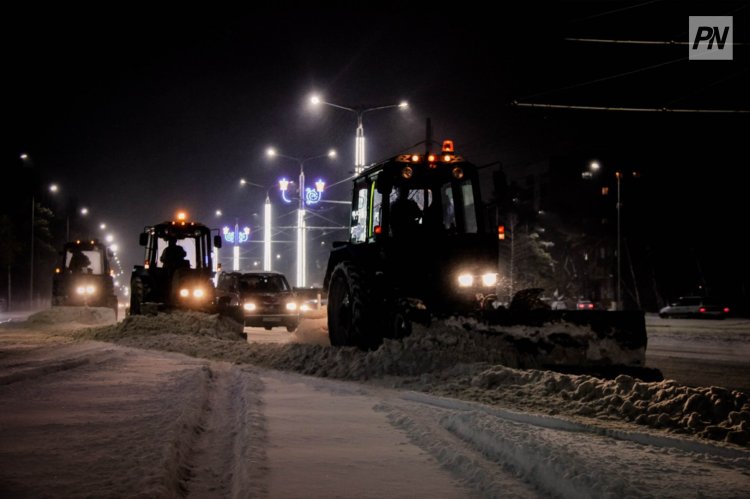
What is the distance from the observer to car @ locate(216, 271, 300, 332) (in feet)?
85.7

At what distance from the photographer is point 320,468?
631 centimetres

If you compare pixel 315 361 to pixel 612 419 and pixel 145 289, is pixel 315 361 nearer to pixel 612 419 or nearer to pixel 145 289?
pixel 612 419

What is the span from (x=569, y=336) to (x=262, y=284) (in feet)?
54.6

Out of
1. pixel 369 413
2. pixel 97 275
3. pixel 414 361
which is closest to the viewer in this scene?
pixel 369 413

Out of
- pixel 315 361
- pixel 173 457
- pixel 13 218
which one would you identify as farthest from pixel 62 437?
pixel 13 218

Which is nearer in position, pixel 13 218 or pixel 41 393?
pixel 41 393

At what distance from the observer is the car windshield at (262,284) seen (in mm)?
26484

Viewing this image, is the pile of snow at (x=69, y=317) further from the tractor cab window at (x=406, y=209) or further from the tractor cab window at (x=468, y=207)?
the tractor cab window at (x=468, y=207)

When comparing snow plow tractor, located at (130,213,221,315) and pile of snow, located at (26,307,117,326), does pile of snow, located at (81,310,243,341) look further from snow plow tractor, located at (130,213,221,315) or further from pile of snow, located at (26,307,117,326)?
pile of snow, located at (26,307,117,326)

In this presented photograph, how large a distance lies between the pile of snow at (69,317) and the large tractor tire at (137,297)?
7.21m

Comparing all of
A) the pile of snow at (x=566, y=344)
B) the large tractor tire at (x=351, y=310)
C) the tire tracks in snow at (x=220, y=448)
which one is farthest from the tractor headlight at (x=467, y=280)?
the tire tracks in snow at (x=220, y=448)

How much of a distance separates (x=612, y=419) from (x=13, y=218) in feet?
219

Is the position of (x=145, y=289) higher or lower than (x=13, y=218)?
lower

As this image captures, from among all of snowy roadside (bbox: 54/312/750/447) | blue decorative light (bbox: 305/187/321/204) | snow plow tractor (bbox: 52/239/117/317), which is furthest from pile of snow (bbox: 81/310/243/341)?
blue decorative light (bbox: 305/187/321/204)
